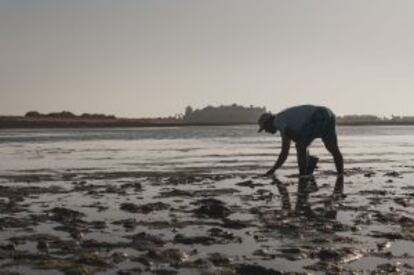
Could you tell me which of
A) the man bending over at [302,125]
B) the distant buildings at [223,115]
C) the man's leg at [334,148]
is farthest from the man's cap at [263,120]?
the distant buildings at [223,115]

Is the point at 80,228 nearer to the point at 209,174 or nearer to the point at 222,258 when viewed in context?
the point at 222,258

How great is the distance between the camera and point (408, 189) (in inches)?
530

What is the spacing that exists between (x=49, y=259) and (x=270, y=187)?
776 cm

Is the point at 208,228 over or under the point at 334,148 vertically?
under

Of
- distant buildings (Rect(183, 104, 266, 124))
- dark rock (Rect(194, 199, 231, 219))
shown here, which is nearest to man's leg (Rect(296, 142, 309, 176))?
dark rock (Rect(194, 199, 231, 219))

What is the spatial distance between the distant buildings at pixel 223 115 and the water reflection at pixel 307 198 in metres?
164

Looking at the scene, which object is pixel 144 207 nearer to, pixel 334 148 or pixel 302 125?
pixel 302 125

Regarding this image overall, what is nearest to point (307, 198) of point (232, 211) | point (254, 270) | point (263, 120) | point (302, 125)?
point (232, 211)

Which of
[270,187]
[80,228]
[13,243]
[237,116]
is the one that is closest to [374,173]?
[270,187]

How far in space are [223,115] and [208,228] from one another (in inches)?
7122

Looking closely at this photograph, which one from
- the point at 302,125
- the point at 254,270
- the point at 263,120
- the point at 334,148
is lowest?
the point at 254,270

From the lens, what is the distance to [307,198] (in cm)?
1180

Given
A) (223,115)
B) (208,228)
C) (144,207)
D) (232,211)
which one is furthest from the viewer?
(223,115)

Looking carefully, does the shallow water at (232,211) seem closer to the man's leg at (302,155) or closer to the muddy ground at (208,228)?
the muddy ground at (208,228)
